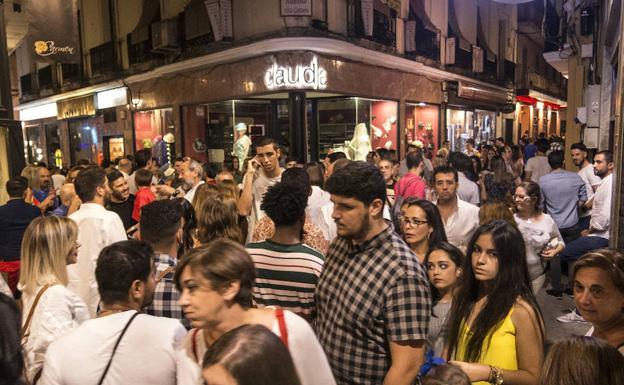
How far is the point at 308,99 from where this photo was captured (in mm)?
12711

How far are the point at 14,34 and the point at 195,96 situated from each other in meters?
4.47

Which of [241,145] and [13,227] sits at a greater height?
[241,145]

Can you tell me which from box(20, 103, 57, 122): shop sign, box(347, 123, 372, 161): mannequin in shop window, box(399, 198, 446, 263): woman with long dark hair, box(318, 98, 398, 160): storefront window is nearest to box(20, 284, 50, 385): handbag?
box(399, 198, 446, 263): woman with long dark hair

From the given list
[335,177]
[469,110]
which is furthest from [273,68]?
[469,110]

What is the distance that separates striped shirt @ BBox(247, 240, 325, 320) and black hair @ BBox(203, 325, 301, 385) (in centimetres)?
127

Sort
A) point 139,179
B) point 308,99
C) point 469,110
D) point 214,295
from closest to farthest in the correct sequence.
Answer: point 214,295 < point 139,179 < point 308,99 < point 469,110

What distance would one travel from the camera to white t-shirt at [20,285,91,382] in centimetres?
270

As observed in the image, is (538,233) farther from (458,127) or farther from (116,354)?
(458,127)

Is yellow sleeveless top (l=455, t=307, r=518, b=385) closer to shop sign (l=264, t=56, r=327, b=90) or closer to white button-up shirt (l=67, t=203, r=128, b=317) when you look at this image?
white button-up shirt (l=67, t=203, r=128, b=317)

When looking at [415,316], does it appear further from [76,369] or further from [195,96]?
[195,96]

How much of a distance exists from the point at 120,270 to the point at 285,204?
1.05m

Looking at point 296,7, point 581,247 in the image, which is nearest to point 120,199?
point 581,247

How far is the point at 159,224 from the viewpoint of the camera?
3199 mm

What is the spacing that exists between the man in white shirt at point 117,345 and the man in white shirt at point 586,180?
6522 mm
